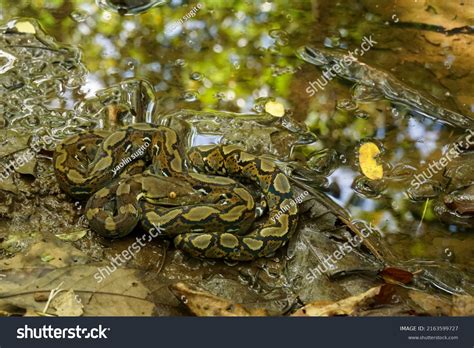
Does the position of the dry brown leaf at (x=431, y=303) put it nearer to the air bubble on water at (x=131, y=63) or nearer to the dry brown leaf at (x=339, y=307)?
the dry brown leaf at (x=339, y=307)

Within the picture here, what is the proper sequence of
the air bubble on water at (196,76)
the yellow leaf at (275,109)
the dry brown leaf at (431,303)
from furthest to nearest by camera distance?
the air bubble on water at (196,76)
the yellow leaf at (275,109)
the dry brown leaf at (431,303)

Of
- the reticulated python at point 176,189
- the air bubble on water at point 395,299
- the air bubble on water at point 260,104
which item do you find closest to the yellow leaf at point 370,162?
the reticulated python at point 176,189

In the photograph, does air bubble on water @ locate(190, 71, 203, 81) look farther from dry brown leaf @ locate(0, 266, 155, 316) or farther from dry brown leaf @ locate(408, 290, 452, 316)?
dry brown leaf @ locate(408, 290, 452, 316)

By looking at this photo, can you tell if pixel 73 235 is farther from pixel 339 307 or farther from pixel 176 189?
pixel 339 307

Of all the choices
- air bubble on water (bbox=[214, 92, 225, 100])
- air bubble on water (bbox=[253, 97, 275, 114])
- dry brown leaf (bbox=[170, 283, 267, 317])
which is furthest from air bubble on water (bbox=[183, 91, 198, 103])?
dry brown leaf (bbox=[170, 283, 267, 317])

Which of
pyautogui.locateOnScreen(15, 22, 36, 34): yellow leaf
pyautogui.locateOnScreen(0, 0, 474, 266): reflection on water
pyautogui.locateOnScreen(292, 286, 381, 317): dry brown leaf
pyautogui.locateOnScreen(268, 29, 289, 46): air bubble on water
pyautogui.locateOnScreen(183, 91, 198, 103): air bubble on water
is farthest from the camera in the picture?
pyautogui.locateOnScreen(268, 29, 289, 46): air bubble on water

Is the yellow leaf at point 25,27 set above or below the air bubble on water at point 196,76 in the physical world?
above
